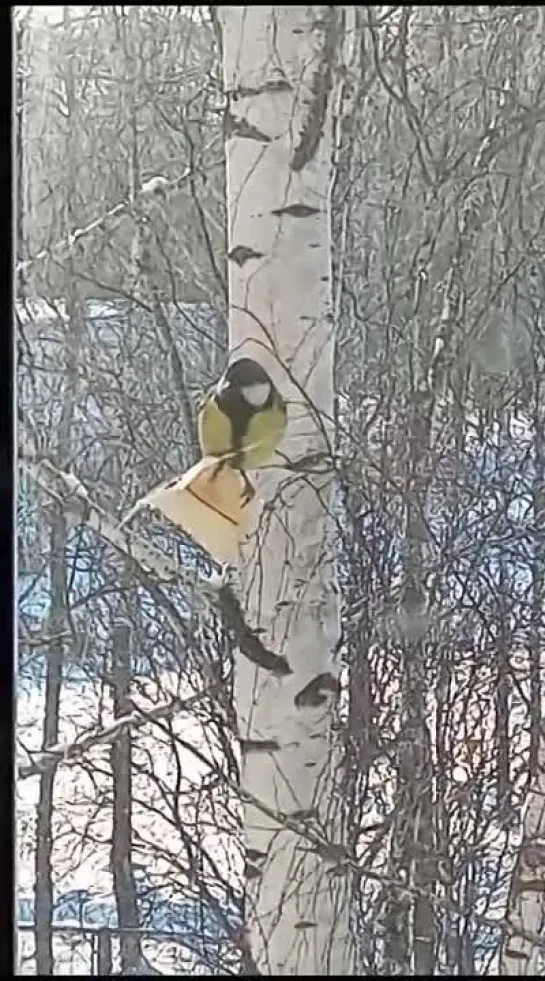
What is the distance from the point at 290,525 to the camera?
1.06 metres

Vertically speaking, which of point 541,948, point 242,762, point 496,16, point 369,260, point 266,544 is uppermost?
point 496,16

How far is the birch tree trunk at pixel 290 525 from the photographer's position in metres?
1.05

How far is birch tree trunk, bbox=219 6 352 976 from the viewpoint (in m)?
1.05

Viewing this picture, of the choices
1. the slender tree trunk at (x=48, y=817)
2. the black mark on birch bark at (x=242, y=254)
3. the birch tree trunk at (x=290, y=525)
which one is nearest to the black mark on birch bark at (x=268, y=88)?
the birch tree trunk at (x=290, y=525)

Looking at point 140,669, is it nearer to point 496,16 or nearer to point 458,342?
point 458,342

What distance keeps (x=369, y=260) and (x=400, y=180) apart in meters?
0.07

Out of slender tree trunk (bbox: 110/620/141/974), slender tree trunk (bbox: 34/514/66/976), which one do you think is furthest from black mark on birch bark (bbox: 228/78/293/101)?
slender tree trunk (bbox: 110/620/141/974)

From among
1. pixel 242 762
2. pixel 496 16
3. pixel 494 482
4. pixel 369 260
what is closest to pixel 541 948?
pixel 242 762

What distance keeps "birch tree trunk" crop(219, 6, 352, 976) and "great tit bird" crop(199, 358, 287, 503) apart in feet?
0.04

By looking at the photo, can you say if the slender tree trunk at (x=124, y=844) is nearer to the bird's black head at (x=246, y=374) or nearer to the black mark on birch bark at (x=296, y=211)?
the bird's black head at (x=246, y=374)

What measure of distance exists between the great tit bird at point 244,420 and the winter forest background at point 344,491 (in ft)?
0.06

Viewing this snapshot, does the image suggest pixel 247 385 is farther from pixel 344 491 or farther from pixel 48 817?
pixel 48 817

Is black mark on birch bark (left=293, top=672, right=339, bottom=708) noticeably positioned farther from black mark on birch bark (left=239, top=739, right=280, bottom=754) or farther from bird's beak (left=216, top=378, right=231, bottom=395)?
bird's beak (left=216, top=378, right=231, bottom=395)

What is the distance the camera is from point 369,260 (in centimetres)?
108
